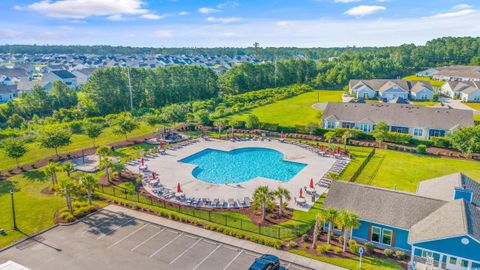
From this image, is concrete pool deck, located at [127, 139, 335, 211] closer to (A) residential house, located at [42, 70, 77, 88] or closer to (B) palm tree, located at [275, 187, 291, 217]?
(B) palm tree, located at [275, 187, 291, 217]

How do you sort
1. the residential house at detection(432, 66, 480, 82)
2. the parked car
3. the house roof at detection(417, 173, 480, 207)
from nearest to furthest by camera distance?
the parked car < the house roof at detection(417, 173, 480, 207) < the residential house at detection(432, 66, 480, 82)

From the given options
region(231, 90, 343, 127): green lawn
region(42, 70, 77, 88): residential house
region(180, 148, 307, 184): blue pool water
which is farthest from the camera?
region(42, 70, 77, 88): residential house

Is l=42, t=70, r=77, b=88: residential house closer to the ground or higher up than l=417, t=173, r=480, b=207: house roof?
higher up

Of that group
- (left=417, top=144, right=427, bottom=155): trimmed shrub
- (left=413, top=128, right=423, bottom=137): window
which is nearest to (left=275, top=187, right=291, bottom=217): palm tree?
(left=417, top=144, right=427, bottom=155): trimmed shrub

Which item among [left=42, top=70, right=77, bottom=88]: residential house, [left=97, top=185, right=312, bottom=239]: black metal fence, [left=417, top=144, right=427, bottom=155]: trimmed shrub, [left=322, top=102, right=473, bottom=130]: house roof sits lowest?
[left=97, top=185, right=312, bottom=239]: black metal fence

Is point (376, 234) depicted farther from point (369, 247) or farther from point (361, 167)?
point (361, 167)

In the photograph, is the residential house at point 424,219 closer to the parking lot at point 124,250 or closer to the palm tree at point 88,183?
the parking lot at point 124,250
